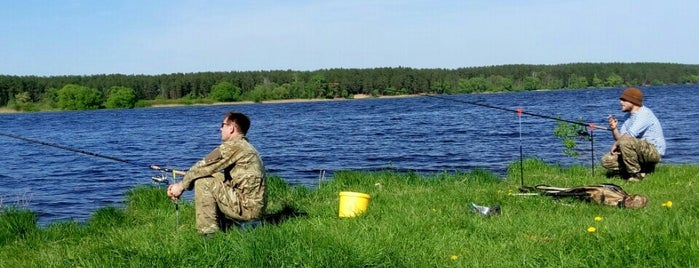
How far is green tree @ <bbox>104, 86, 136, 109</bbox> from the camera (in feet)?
374

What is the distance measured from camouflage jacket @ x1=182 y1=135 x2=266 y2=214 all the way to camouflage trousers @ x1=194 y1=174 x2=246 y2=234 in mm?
61

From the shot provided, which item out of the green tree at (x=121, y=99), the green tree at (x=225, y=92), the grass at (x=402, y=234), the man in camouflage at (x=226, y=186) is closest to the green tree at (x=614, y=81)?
the green tree at (x=225, y=92)

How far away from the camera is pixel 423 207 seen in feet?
27.6

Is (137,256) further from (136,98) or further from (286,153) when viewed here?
(136,98)

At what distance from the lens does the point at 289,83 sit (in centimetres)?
13388

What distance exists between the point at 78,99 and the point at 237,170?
110 metres

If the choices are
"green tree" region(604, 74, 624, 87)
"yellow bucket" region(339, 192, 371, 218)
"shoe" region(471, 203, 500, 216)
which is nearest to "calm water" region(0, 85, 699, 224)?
"yellow bucket" region(339, 192, 371, 218)

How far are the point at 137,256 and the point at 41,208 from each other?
926 centimetres

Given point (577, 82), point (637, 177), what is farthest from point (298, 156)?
point (577, 82)

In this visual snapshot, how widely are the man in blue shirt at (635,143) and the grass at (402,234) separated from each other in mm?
252

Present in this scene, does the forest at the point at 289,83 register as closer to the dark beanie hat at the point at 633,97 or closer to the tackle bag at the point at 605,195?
the dark beanie hat at the point at 633,97

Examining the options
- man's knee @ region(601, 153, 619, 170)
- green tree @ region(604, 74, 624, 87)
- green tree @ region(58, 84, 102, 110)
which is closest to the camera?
man's knee @ region(601, 153, 619, 170)

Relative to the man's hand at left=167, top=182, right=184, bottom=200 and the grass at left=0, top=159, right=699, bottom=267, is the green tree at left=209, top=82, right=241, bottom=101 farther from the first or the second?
the man's hand at left=167, top=182, right=184, bottom=200

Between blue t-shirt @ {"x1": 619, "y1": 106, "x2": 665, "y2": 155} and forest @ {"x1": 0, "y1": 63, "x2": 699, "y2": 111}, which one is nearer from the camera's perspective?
blue t-shirt @ {"x1": 619, "y1": 106, "x2": 665, "y2": 155}
